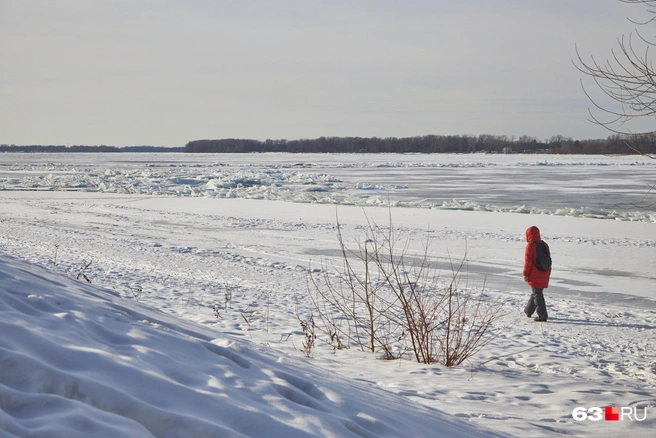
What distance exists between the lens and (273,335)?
698 centimetres

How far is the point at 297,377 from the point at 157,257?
10.0 m

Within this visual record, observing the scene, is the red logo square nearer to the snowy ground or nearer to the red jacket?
the snowy ground

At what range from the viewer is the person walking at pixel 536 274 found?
8258 millimetres

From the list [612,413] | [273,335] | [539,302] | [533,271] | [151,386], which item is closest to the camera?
[151,386]

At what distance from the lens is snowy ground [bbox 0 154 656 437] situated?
8.70ft

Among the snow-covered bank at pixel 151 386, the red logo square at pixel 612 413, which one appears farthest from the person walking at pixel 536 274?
the snow-covered bank at pixel 151 386

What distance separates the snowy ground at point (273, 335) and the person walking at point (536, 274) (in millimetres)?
247

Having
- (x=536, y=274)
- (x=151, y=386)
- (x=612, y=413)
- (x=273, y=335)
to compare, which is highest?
(x=151, y=386)

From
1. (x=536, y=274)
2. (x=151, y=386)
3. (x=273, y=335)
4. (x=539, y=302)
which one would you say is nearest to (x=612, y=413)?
(x=151, y=386)

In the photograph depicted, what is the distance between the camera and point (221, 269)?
11891 millimetres

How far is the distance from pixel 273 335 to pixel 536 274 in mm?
3719

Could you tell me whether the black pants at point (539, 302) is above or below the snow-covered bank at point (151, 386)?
below

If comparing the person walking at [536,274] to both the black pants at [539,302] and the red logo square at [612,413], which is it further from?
the red logo square at [612,413]

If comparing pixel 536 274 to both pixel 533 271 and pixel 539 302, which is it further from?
pixel 539 302
